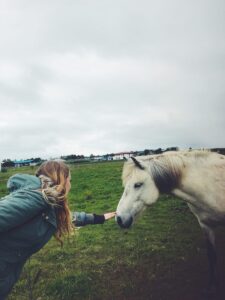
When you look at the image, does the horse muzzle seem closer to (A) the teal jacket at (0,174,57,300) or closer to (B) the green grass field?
(B) the green grass field

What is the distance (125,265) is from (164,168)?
120 inches

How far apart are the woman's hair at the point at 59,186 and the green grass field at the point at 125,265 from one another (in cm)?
111

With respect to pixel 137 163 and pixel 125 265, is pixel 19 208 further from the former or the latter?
pixel 125 265

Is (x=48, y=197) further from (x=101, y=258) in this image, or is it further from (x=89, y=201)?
(x=89, y=201)

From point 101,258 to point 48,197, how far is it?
5.73m

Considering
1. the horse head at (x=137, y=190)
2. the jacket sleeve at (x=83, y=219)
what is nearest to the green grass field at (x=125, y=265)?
the jacket sleeve at (x=83, y=219)

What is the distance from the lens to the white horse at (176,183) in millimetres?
5727

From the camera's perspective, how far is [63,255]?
8.84 metres

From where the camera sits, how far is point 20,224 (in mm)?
2869

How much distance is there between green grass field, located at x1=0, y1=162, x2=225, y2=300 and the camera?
622 cm

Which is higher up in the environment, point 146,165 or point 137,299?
point 146,165

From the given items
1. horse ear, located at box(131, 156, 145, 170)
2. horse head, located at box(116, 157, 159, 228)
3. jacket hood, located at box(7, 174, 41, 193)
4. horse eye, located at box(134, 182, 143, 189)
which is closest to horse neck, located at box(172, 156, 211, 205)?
horse head, located at box(116, 157, 159, 228)

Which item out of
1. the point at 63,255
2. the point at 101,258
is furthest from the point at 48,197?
the point at 63,255

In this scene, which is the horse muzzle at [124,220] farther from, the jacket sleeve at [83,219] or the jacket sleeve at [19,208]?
the jacket sleeve at [19,208]
